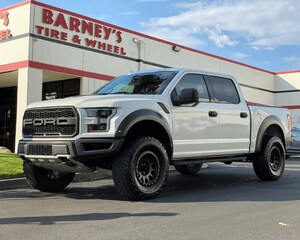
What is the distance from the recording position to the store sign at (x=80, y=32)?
16.2 metres

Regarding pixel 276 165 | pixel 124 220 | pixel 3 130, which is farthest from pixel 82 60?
pixel 124 220

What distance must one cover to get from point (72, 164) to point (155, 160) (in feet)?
4.40

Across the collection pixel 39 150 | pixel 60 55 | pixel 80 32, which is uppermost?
pixel 80 32

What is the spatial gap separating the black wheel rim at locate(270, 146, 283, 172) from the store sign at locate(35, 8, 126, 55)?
975 centimetres

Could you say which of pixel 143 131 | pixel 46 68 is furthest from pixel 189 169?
pixel 46 68

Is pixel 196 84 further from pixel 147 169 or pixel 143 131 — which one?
pixel 147 169

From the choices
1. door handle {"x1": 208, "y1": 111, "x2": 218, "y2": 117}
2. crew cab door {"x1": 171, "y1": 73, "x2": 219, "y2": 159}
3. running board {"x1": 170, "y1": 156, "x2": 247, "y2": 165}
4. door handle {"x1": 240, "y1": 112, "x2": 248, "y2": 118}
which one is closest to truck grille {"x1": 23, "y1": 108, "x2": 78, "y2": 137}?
crew cab door {"x1": 171, "y1": 73, "x2": 219, "y2": 159}

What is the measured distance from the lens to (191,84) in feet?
27.1

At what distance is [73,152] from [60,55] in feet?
35.6

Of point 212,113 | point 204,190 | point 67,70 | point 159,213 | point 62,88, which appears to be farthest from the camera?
point 62,88

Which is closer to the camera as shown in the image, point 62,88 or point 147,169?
point 147,169

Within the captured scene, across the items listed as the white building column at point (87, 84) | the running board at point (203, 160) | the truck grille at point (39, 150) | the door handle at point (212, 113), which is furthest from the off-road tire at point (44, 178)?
the white building column at point (87, 84)

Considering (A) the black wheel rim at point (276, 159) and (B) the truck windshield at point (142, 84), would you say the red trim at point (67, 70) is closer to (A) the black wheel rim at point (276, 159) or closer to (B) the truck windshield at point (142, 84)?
(B) the truck windshield at point (142, 84)

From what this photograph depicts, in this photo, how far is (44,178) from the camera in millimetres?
7895
